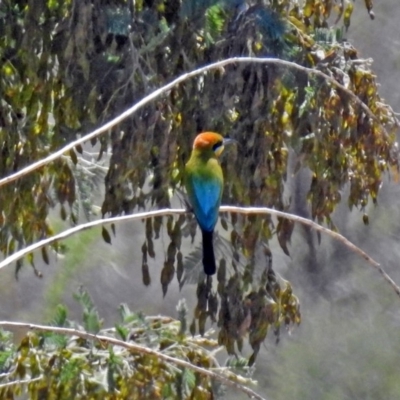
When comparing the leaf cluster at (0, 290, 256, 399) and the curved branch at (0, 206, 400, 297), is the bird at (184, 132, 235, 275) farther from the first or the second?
the curved branch at (0, 206, 400, 297)

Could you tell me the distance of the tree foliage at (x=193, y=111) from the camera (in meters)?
3.17

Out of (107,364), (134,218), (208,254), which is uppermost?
(134,218)

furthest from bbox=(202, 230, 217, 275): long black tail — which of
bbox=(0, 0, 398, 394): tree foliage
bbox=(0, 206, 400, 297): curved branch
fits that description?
bbox=(0, 206, 400, 297): curved branch

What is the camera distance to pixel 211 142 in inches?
120

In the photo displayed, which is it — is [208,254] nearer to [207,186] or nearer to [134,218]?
[207,186]

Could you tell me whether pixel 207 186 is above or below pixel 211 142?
below

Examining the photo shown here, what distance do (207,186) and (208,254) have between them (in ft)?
0.62

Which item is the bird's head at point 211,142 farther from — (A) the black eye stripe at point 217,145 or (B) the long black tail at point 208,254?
(B) the long black tail at point 208,254

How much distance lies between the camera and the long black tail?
3.07 meters

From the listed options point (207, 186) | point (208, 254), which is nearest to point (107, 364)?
point (208, 254)

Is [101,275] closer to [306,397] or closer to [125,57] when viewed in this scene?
[306,397]

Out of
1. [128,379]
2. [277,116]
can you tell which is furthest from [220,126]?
[128,379]

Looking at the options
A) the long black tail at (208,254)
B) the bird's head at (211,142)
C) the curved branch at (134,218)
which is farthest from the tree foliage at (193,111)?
the curved branch at (134,218)

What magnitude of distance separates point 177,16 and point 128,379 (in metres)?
1.08
